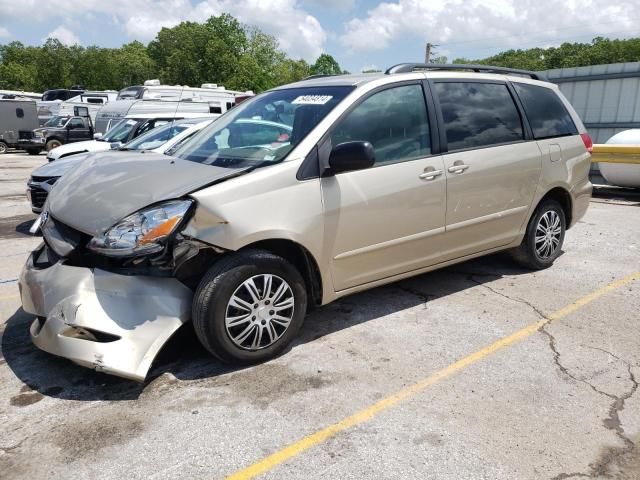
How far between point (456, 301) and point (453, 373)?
1.30 m

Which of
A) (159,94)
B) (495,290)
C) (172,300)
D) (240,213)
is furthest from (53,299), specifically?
(159,94)

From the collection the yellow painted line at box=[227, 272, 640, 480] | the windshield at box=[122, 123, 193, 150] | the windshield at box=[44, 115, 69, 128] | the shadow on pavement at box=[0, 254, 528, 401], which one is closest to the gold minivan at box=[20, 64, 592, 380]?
the shadow on pavement at box=[0, 254, 528, 401]

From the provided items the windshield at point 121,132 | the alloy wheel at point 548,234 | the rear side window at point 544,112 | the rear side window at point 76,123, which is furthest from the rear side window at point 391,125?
the rear side window at point 76,123

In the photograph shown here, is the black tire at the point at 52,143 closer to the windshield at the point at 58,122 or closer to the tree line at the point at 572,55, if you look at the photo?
the windshield at the point at 58,122

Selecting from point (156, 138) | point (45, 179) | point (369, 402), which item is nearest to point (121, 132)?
point (156, 138)

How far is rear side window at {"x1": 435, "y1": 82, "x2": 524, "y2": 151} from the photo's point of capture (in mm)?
4164

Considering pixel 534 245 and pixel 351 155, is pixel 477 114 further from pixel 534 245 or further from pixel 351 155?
pixel 351 155

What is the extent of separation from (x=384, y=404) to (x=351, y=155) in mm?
1510

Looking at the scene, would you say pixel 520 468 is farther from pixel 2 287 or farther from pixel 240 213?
pixel 2 287

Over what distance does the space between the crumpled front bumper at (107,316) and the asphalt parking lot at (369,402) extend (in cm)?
29

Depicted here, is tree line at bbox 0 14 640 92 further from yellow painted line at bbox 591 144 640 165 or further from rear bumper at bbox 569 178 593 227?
rear bumper at bbox 569 178 593 227

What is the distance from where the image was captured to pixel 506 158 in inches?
176

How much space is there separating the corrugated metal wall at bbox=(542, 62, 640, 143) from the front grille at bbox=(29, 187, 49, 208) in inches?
471

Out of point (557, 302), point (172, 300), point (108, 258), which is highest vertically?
point (108, 258)
